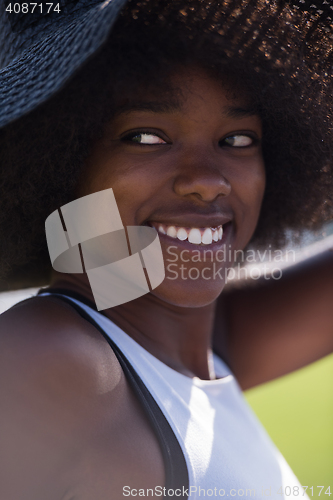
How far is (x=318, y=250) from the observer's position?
7.26 ft

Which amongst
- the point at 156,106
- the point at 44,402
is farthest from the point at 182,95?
the point at 44,402

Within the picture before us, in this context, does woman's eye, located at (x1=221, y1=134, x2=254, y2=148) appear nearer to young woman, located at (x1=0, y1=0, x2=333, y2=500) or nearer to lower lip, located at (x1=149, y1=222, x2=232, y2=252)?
young woman, located at (x1=0, y1=0, x2=333, y2=500)

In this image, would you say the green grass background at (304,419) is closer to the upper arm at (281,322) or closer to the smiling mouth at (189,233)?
the upper arm at (281,322)

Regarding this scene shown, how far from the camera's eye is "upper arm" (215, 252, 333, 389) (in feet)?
6.93

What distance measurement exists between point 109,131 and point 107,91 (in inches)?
4.3

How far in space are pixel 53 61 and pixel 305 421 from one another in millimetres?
6069

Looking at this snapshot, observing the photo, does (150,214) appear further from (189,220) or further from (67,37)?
(67,37)

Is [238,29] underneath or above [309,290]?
above

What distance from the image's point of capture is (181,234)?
139cm

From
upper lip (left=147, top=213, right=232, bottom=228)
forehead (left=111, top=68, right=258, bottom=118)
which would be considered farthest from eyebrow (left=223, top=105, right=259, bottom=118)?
upper lip (left=147, top=213, right=232, bottom=228)

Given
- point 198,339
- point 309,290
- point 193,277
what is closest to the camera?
point 193,277

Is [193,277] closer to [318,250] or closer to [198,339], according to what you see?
[198,339]

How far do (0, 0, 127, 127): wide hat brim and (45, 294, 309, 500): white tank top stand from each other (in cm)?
55

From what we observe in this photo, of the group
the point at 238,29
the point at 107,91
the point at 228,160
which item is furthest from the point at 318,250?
the point at 107,91
